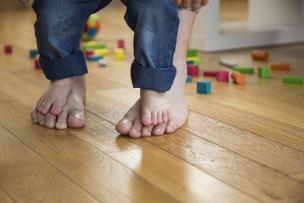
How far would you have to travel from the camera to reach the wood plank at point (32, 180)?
91 cm

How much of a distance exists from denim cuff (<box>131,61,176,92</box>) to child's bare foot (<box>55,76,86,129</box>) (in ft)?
0.51

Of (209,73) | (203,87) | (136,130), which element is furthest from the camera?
(209,73)

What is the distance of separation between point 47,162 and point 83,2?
406 millimetres

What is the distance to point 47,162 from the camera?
3.53 ft

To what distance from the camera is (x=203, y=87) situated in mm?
1615

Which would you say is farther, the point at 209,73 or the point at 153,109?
the point at 209,73

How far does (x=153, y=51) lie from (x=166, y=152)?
0.23m

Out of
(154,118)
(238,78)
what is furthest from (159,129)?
(238,78)

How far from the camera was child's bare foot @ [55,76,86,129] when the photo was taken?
1.31 m

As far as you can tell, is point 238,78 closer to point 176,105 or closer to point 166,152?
point 176,105

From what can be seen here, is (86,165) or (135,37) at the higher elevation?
(135,37)

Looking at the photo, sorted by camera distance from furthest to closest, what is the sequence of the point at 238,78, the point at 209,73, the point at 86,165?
1. the point at 209,73
2. the point at 238,78
3. the point at 86,165

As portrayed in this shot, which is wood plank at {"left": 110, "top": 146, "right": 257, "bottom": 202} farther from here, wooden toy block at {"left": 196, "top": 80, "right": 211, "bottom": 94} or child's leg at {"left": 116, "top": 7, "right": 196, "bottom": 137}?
wooden toy block at {"left": 196, "top": 80, "right": 211, "bottom": 94}

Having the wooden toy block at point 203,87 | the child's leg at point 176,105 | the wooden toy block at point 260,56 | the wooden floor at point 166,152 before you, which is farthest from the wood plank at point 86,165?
the wooden toy block at point 260,56
